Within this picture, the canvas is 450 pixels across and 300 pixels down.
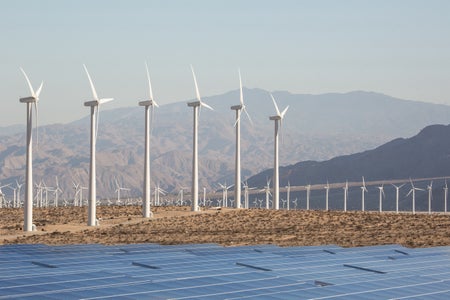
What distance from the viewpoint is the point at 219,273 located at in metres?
45.2

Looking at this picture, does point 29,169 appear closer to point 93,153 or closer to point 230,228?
point 93,153

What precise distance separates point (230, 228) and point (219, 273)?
183ft

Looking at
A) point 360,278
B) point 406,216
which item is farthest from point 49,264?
point 406,216

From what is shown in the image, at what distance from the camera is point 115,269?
46.4m

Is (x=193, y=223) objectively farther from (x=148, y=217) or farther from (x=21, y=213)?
(x=21, y=213)

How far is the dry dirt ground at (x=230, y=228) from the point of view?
8662 cm

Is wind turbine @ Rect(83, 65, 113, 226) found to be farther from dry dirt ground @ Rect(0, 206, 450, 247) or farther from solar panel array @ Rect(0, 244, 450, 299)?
solar panel array @ Rect(0, 244, 450, 299)

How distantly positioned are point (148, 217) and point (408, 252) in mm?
50618

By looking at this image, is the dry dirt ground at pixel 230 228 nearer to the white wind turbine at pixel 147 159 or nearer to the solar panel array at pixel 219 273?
the white wind turbine at pixel 147 159

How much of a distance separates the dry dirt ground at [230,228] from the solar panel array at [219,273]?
21.7 m

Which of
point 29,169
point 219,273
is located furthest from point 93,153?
point 219,273

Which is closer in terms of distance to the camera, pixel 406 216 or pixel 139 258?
pixel 139 258

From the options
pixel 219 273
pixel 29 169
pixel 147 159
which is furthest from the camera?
pixel 147 159

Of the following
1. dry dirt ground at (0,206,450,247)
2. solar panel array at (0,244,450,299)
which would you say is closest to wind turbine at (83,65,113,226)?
dry dirt ground at (0,206,450,247)
